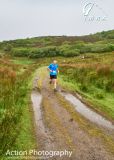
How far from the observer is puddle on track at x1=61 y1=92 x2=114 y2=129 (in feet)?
40.8

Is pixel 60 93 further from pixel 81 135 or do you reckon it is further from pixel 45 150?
pixel 45 150

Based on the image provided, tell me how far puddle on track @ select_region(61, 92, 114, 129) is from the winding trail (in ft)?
0.84

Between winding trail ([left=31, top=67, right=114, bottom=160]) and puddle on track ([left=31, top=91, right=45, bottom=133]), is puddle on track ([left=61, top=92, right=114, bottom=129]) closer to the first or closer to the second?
winding trail ([left=31, top=67, right=114, bottom=160])

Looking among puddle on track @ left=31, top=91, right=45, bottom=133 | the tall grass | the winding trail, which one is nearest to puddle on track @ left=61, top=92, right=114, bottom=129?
the winding trail

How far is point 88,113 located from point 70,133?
11.4 ft

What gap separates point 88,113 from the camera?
14219 millimetres

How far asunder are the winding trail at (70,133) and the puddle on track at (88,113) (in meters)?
0.26

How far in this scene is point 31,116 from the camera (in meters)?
13.1

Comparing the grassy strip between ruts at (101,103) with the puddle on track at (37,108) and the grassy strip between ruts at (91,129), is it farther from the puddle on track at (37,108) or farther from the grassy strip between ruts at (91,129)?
the puddle on track at (37,108)

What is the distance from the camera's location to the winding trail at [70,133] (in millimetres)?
9172

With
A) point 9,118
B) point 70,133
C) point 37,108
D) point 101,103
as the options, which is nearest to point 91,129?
point 70,133

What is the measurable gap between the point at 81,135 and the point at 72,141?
2.46ft

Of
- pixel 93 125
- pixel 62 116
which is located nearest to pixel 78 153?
pixel 93 125

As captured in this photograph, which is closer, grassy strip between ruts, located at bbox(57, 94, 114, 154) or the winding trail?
the winding trail
